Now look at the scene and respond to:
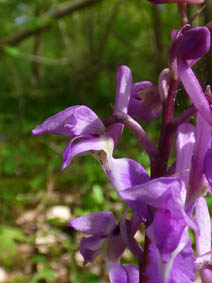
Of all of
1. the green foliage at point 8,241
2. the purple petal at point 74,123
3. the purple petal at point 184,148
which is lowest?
the green foliage at point 8,241

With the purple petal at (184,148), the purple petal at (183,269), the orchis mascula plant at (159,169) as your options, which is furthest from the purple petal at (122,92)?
the purple petal at (183,269)

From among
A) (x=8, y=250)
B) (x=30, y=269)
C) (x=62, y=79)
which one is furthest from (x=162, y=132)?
(x=62, y=79)

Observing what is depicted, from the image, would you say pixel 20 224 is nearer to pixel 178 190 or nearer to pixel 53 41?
pixel 178 190

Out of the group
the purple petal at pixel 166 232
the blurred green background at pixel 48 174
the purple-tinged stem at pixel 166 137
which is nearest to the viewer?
the purple petal at pixel 166 232

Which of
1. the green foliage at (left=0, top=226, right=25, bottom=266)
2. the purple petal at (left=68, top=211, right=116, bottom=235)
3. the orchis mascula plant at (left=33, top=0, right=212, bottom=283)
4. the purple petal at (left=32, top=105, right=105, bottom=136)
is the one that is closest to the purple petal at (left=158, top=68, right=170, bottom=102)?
the orchis mascula plant at (left=33, top=0, right=212, bottom=283)

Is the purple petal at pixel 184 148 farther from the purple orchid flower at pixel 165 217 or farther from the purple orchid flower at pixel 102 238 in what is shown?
the purple orchid flower at pixel 102 238

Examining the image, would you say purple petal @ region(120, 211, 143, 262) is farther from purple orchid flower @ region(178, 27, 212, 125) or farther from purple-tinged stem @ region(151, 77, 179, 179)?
purple orchid flower @ region(178, 27, 212, 125)

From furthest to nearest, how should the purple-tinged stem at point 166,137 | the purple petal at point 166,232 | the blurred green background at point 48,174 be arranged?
1. the blurred green background at point 48,174
2. the purple-tinged stem at point 166,137
3. the purple petal at point 166,232
